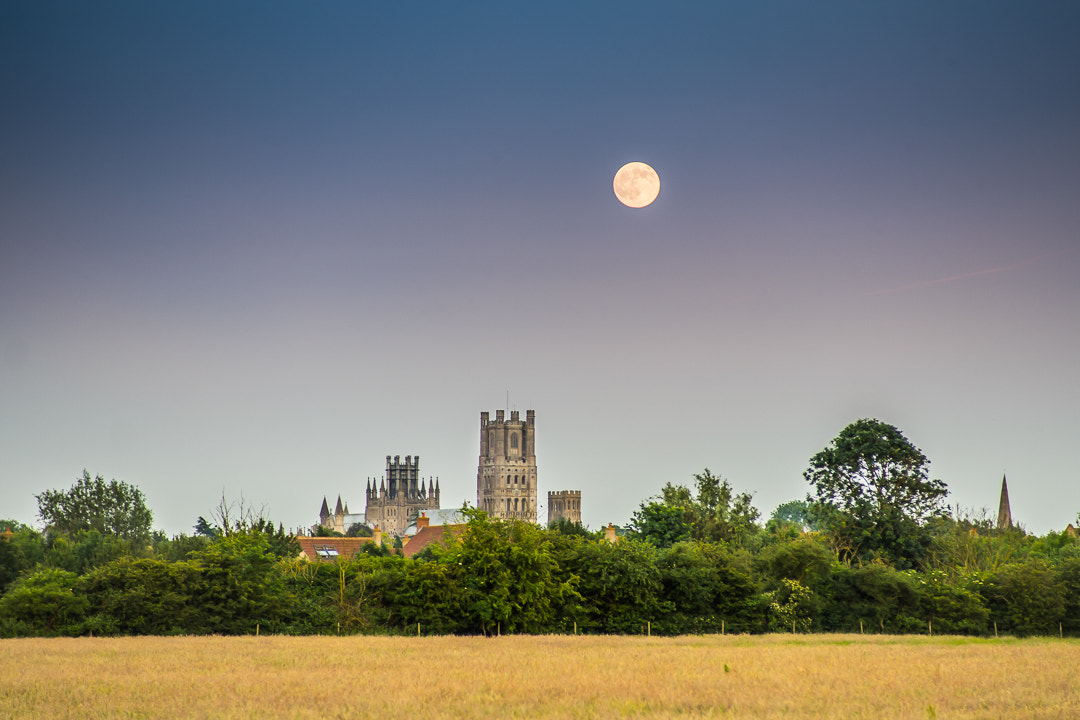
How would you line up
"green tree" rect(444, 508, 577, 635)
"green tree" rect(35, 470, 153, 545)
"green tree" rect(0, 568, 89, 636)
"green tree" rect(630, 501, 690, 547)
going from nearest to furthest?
"green tree" rect(0, 568, 89, 636) < "green tree" rect(444, 508, 577, 635) < "green tree" rect(630, 501, 690, 547) < "green tree" rect(35, 470, 153, 545)

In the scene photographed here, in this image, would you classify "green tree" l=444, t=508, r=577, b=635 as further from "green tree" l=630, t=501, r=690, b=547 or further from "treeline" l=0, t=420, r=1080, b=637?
"green tree" l=630, t=501, r=690, b=547

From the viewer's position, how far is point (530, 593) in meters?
43.1

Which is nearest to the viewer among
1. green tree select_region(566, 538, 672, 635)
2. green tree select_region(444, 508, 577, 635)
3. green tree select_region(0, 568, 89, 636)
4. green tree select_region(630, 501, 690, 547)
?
green tree select_region(0, 568, 89, 636)

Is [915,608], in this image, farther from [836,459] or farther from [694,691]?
[694,691]

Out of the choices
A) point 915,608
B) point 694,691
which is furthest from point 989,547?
point 694,691

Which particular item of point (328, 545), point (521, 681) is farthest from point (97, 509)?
point (521, 681)

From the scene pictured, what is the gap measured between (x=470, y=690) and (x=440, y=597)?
23539 mm

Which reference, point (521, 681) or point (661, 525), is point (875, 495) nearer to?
point (661, 525)

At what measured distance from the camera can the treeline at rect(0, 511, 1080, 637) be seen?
40.3 metres

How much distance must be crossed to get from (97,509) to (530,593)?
3013 inches

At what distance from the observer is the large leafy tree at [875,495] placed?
201 ft

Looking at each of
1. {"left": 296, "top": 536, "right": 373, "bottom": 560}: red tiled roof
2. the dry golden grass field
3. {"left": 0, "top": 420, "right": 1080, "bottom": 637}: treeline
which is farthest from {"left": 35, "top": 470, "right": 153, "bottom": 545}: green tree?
the dry golden grass field

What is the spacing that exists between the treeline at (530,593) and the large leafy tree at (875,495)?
9.24m

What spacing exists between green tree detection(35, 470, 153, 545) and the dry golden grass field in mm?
74551
